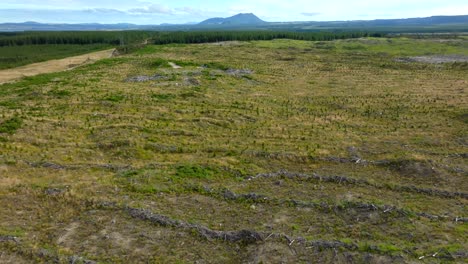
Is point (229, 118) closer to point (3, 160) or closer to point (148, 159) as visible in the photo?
point (148, 159)

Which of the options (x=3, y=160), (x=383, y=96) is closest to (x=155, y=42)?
(x=383, y=96)

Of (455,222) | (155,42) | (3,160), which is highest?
(155,42)

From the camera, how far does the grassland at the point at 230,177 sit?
13.6m

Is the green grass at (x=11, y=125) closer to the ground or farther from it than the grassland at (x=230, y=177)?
farther from it

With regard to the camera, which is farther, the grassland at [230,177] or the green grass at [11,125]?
the green grass at [11,125]

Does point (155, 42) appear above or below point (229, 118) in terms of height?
above

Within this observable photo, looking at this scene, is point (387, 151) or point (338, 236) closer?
point (338, 236)

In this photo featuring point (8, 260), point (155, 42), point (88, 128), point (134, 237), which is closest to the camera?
point (8, 260)

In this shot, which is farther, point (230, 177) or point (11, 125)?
point (11, 125)

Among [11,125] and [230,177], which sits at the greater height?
[11,125]

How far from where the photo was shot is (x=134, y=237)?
14.2m

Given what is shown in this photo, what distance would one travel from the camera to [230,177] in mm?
19750

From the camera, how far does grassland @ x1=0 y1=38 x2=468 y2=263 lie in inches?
537

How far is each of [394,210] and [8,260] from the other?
14.9m
